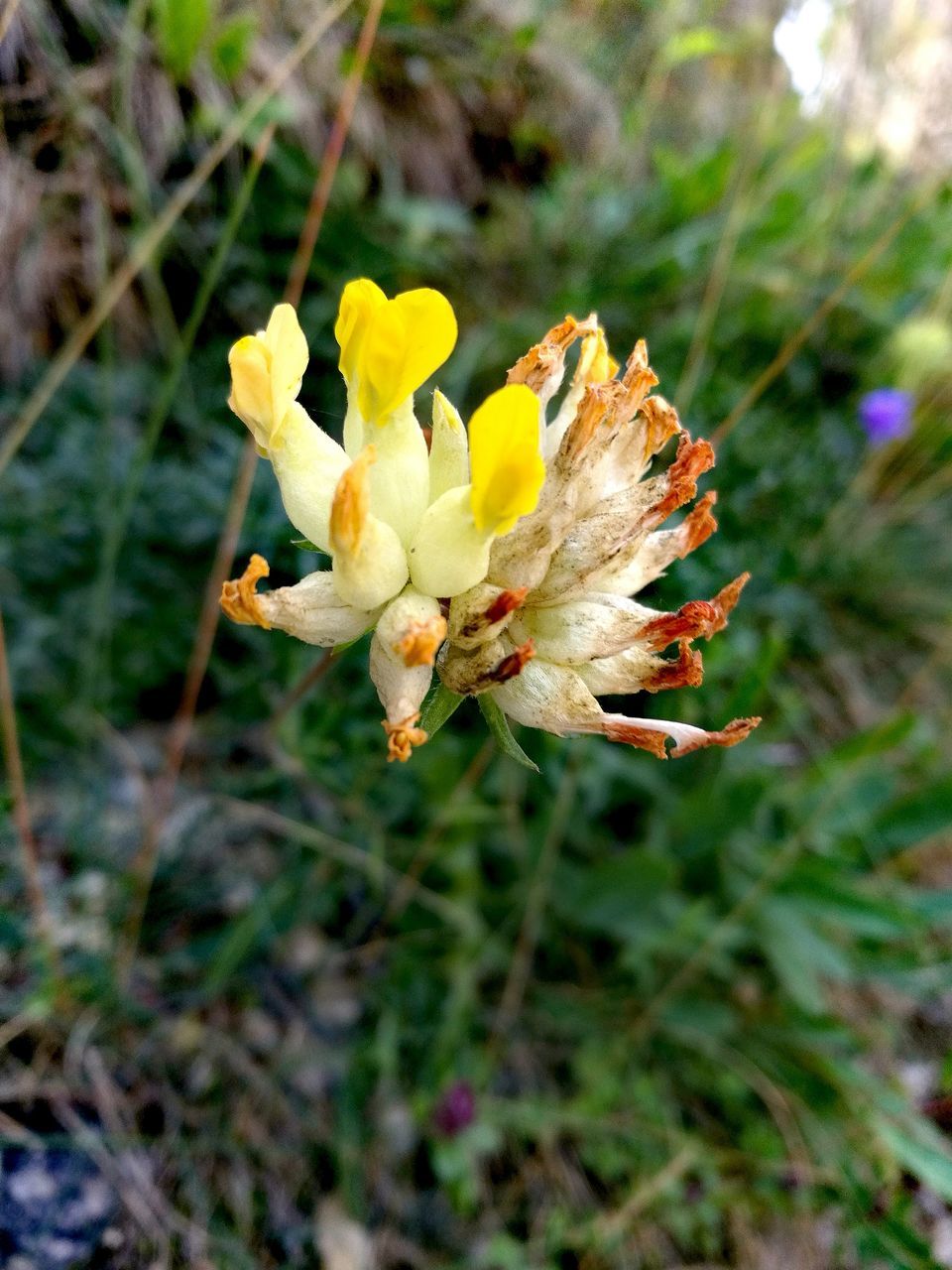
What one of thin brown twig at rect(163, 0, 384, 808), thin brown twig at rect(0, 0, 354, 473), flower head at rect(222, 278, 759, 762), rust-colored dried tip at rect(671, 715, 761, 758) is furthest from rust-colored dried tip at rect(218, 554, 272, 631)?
thin brown twig at rect(0, 0, 354, 473)

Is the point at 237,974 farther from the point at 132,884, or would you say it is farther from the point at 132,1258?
the point at 132,1258

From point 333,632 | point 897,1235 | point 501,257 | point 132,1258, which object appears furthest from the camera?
point 501,257

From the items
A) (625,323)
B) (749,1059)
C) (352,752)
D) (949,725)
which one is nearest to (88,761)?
(352,752)

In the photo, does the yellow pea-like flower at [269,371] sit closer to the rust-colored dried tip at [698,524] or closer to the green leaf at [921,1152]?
the rust-colored dried tip at [698,524]

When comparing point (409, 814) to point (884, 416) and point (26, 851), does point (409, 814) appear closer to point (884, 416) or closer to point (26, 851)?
point (26, 851)

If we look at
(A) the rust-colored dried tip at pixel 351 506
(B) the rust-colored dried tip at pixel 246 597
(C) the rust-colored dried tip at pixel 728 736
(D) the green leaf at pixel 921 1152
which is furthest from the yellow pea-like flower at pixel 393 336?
(D) the green leaf at pixel 921 1152

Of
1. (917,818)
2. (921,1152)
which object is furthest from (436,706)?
(917,818)

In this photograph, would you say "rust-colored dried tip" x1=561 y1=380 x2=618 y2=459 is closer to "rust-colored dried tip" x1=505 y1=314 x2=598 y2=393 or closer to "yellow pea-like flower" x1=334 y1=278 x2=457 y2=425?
"rust-colored dried tip" x1=505 y1=314 x2=598 y2=393
